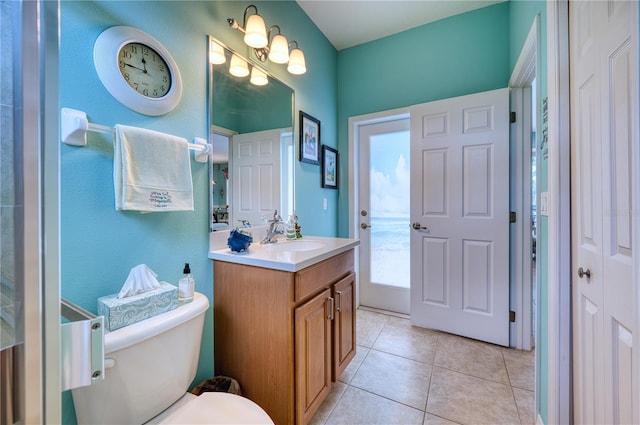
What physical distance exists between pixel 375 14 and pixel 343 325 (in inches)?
95.9

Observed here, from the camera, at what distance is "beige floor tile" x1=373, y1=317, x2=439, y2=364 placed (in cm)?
188

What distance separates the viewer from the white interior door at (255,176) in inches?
57.9

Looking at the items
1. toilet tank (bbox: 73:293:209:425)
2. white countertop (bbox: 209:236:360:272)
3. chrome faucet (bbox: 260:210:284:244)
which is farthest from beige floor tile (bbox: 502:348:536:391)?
toilet tank (bbox: 73:293:209:425)

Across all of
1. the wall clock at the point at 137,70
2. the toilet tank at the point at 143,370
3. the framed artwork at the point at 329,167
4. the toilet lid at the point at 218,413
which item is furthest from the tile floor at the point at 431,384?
the wall clock at the point at 137,70

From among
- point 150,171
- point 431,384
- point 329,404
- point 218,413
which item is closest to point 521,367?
point 431,384

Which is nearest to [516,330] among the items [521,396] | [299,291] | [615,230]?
[521,396]

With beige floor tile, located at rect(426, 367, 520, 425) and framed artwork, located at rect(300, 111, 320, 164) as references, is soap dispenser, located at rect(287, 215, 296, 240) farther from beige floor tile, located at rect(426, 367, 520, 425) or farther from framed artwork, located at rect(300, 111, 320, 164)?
beige floor tile, located at rect(426, 367, 520, 425)

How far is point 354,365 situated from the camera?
5.78 ft

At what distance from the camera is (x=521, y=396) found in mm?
1468

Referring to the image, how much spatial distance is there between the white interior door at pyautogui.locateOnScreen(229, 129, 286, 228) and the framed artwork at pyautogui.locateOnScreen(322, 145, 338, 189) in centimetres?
64

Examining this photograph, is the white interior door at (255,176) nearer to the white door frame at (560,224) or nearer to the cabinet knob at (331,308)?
the cabinet knob at (331,308)

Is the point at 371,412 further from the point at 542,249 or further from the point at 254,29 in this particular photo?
the point at 254,29

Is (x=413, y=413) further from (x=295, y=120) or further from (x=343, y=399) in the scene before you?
(x=295, y=120)

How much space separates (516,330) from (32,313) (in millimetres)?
2589
